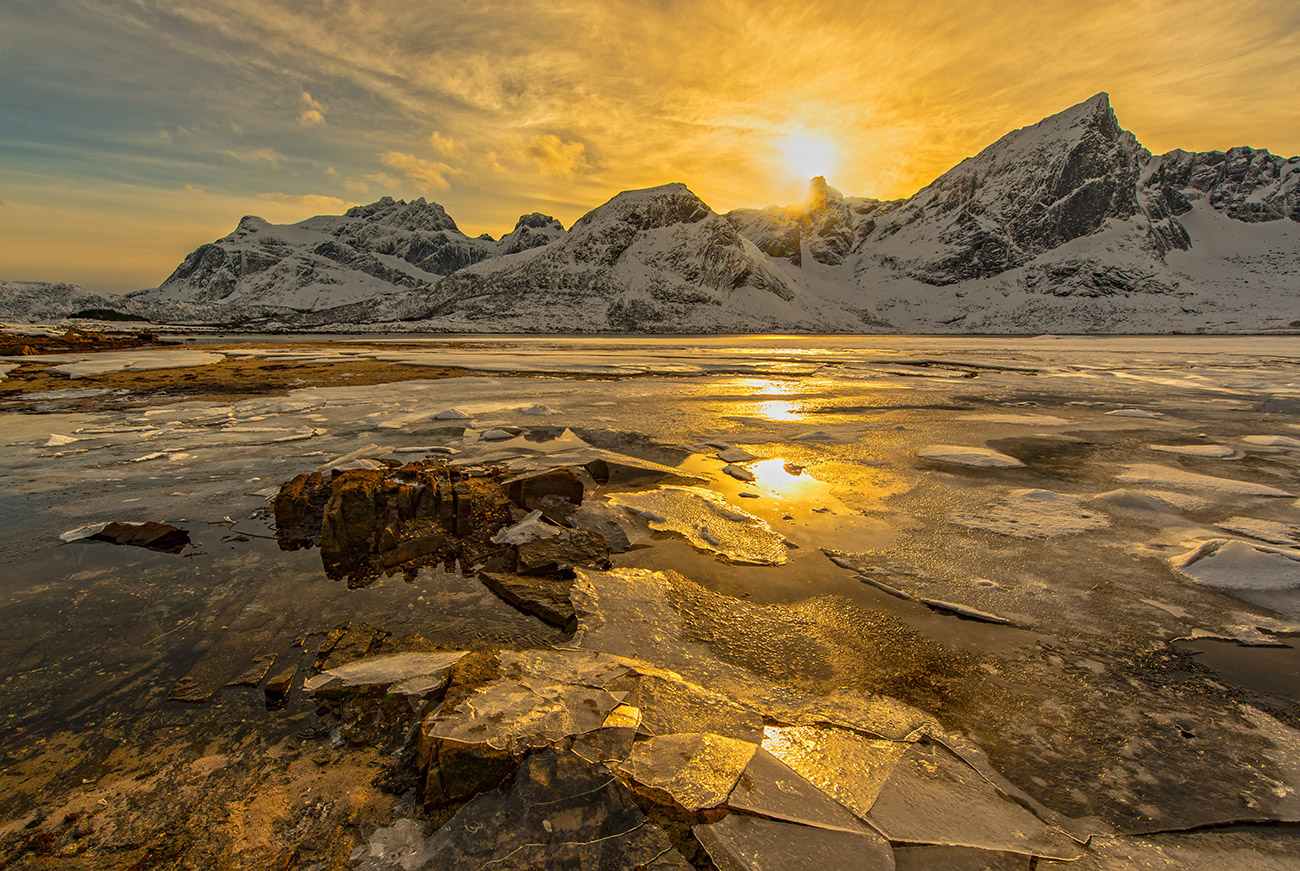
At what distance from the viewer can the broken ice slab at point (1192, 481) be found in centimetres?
737

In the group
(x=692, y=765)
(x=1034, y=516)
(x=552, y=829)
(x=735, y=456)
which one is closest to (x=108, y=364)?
(x=735, y=456)

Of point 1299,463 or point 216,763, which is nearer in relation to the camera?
point 216,763

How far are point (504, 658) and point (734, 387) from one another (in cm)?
1718

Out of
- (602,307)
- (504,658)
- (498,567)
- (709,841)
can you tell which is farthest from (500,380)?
(602,307)

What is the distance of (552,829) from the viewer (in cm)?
234

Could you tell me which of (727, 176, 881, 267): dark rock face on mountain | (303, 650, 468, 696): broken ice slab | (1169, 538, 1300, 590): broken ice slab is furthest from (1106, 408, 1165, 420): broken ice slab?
(727, 176, 881, 267): dark rock face on mountain

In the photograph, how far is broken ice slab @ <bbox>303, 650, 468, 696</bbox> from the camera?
11.0 ft

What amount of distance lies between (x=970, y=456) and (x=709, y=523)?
5829mm

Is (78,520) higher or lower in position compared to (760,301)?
lower

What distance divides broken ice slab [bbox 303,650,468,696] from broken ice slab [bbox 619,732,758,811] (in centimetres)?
148

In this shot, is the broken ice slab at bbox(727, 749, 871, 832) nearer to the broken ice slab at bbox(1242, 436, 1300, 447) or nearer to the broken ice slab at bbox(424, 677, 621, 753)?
the broken ice slab at bbox(424, 677, 621, 753)

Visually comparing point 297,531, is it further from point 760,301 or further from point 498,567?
point 760,301

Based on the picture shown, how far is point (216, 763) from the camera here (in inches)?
109

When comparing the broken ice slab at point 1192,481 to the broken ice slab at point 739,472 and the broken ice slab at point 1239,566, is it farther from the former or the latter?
the broken ice slab at point 739,472
